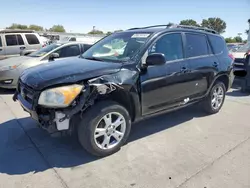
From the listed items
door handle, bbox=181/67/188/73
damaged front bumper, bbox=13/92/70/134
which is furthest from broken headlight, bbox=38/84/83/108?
door handle, bbox=181/67/188/73

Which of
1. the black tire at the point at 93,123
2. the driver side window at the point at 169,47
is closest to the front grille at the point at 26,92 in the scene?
the black tire at the point at 93,123

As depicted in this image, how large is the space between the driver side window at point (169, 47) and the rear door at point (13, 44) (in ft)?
28.1

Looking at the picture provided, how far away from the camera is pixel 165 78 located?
3686mm

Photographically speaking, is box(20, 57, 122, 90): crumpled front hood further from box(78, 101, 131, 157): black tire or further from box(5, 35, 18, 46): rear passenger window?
box(5, 35, 18, 46): rear passenger window

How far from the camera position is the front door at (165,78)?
3482 millimetres

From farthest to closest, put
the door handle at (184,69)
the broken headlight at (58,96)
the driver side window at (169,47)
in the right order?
the door handle at (184,69) < the driver side window at (169,47) < the broken headlight at (58,96)

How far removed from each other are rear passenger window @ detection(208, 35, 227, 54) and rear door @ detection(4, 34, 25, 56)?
8656mm

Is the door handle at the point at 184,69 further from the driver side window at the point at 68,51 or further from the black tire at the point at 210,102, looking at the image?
the driver side window at the point at 68,51

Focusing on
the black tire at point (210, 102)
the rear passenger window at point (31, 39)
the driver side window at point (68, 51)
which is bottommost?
the black tire at point (210, 102)

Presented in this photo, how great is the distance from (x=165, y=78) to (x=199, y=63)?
1047 mm

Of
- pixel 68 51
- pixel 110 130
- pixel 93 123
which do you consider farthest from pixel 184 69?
pixel 68 51

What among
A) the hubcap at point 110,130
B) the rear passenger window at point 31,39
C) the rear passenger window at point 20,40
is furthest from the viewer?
the rear passenger window at point 31,39

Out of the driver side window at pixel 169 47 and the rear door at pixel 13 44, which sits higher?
the driver side window at pixel 169 47

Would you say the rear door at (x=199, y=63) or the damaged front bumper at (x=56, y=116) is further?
the rear door at (x=199, y=63)
